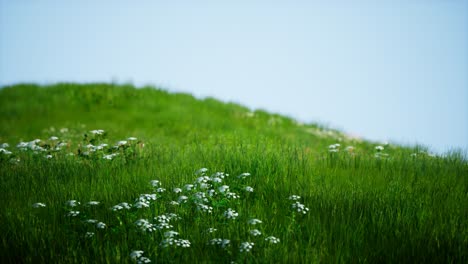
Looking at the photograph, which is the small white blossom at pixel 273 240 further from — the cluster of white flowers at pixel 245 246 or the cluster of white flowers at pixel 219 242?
the cluster of white flowers at pixel 219 242

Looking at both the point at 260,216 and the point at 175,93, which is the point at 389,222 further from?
the point at 175,93

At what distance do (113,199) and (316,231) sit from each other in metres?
2.83

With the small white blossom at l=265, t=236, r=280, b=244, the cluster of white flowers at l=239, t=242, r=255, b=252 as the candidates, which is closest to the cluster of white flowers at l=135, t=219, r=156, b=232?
the cluster of white flowers at l=239, t=242, r=255, b=252

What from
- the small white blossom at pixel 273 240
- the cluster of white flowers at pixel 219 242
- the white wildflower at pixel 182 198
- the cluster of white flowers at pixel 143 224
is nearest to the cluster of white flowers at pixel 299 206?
the small white blossom at pixel 273 240

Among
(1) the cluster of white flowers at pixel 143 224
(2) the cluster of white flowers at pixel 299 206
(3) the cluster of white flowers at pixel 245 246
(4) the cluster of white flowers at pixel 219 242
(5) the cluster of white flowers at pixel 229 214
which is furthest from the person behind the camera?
(2) the cluster of white flowers at pixel 299 206

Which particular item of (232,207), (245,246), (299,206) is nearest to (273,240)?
(245,246)

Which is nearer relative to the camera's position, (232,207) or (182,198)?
Answer: (182,198)

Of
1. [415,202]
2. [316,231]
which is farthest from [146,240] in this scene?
[415,202]

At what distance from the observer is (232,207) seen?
5.98 meters

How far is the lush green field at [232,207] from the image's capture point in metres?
5.19

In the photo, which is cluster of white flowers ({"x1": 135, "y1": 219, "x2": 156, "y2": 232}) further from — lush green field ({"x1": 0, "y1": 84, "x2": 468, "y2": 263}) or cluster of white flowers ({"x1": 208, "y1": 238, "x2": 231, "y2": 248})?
cluster of white flowers ({"x1": 208, "y1": 238, "x2": 231, "y2": 248})

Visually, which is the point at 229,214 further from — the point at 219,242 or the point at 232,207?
the point at 232,207

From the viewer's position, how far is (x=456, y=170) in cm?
824

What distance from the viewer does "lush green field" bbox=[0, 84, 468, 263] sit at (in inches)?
204
